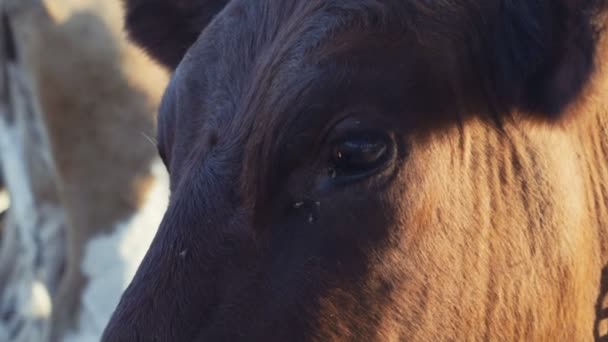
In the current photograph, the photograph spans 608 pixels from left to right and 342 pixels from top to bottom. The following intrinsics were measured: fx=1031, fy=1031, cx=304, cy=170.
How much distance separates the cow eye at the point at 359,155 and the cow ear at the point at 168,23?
0.87 m

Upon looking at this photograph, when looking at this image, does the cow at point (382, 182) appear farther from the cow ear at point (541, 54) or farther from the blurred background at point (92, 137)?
the blurred background at point (92, 137)

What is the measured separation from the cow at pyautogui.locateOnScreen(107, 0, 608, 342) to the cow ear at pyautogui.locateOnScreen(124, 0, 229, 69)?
66 centimetres

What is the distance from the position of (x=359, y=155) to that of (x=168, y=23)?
101cm

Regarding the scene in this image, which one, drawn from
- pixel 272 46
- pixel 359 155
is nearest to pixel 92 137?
pixel 272 46

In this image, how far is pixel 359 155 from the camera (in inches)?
66.9

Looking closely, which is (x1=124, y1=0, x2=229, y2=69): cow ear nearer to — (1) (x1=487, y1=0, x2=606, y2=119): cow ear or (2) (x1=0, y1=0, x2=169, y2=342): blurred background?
(1) (x1=487, y1=0, x2=606, y2=119): cow ear

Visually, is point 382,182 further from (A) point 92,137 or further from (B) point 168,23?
(A) point 92,137

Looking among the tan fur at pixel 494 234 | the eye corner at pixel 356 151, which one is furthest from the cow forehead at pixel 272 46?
the tan fur at pixel 494 234

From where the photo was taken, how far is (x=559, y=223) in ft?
6.09

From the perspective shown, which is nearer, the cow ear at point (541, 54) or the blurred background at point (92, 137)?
the cow ear at point (541, 54)

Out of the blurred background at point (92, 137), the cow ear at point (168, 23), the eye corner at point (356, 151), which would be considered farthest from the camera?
the blurred background at point (92, 137)

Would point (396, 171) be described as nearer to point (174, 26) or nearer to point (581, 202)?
point (581, 202)

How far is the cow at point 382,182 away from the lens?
1700 millimetres

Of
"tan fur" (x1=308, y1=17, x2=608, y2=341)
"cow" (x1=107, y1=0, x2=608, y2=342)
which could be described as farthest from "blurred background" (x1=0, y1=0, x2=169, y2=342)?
"tan fur" (x1=308, y1=17, x2=608, y2=341)
